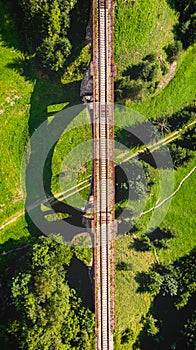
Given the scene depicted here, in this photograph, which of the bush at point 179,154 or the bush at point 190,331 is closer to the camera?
the bush at point 190,331

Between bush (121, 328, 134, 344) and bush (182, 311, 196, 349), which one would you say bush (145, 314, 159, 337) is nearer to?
bush (121, 328, 134, 344)

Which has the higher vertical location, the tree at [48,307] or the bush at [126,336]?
the tree at [48,307]

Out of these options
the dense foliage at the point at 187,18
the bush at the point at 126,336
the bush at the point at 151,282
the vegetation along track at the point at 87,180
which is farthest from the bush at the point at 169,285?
the dense foliage at the point at 187,18

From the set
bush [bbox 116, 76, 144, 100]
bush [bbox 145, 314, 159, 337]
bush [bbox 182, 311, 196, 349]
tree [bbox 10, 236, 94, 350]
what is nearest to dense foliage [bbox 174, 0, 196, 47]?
bush [bbox 116, 76, 144, 100]

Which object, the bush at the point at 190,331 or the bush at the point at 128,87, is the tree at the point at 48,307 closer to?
the bush at the point at 190,331

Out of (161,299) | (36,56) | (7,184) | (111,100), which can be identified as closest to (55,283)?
(7,184)
